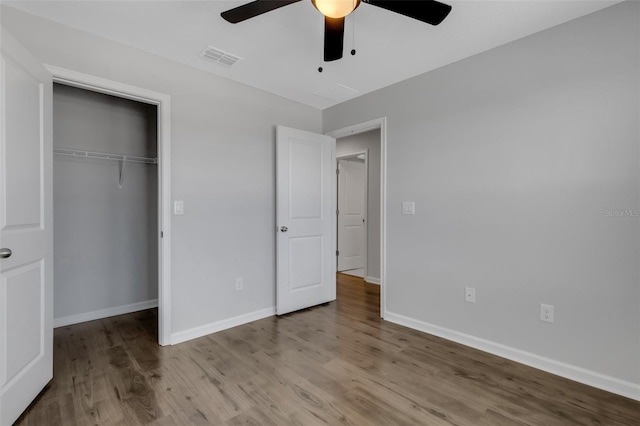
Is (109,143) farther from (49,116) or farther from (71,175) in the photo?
(49,116)

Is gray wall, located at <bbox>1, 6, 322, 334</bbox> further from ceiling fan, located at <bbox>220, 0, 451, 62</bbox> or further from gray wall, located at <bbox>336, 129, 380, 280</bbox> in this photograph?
gray wall, located at <bbox>336, 129, 380, 280</bbox>

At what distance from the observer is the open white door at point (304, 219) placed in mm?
3361

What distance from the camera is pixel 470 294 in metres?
2.64

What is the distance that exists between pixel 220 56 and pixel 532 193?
2712mm

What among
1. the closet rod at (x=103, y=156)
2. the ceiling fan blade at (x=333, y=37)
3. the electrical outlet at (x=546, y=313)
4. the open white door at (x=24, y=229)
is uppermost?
the ceiling fan blade at (x=333, y=37)

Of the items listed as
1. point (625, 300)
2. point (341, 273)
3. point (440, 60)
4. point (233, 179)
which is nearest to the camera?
point (625, 300)

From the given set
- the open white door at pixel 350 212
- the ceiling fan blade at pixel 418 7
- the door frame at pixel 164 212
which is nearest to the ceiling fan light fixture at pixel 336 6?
the ceiling fan blade at pixel 418 7

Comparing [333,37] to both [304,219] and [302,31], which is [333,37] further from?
[304,219]

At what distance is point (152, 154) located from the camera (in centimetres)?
366

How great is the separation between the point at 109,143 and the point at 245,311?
7.73 feet

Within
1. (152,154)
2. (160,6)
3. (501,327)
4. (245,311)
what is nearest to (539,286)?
(501,327)

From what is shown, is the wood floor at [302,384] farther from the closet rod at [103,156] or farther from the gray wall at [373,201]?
the gray wall at [373,201]

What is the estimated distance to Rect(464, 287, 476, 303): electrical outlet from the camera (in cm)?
262

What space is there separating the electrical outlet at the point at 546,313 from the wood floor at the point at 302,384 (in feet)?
1.25
